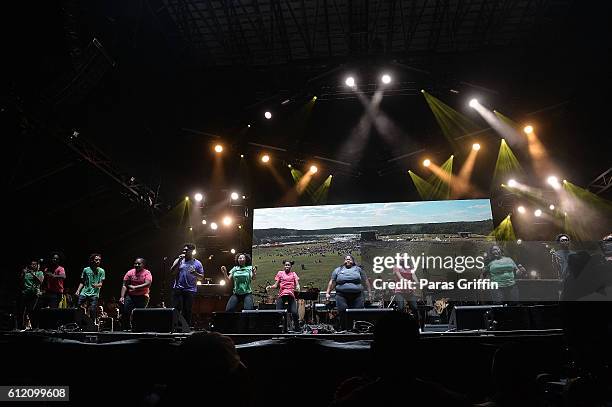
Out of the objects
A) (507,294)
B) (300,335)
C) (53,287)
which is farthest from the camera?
(53,287)

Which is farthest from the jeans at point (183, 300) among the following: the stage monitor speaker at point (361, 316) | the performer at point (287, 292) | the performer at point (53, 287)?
the performer at point (53, 287)

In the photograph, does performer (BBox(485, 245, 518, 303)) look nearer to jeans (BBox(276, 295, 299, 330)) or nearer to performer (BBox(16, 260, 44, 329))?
jeans (BBox(276, 295, 299, 330))

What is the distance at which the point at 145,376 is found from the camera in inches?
160

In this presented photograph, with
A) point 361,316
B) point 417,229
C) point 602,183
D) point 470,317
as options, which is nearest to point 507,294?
point 470,317

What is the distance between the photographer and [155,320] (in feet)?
21.8

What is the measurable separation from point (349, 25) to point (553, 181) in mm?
8400

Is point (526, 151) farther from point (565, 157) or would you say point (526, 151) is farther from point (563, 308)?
point (563, 308)

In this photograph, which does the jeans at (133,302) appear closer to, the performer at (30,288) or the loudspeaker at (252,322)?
the loudspeaker at (252,322)

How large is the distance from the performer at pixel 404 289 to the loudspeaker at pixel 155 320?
17.6ft

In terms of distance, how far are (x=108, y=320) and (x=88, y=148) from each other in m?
5.58

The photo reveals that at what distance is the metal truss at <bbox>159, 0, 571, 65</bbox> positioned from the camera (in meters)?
10.1

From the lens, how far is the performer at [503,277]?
25.3 ft

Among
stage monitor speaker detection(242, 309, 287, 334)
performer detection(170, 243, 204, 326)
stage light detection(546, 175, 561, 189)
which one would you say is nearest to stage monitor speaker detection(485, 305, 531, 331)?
stage monitor speaker detection(242, 309, 287, 334)

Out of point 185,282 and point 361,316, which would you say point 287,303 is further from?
point 361,316
